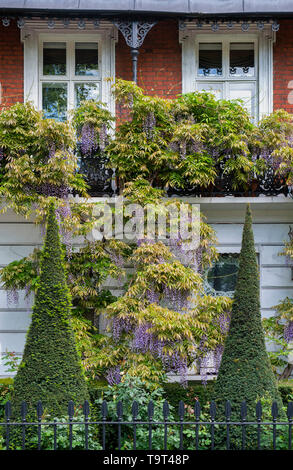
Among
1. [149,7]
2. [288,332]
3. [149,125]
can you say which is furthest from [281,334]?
[149,7]

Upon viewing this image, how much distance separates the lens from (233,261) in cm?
1092

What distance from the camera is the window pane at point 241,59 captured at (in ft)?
37.2

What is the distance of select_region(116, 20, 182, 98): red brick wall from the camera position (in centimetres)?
1108

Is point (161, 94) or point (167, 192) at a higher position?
point (161, 94)

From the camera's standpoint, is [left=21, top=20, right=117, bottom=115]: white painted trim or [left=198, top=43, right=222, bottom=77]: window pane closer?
[left=21, top=20, right=117, bottom=115]: white painted trim

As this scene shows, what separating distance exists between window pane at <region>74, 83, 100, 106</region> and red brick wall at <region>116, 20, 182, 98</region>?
1.77 feet

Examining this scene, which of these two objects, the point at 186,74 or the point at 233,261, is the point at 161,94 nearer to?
the point at 186,74

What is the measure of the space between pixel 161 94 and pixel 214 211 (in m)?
2.64

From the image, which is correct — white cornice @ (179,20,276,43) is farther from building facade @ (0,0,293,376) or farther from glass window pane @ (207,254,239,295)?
glass window pane @ (207,254,239,295)

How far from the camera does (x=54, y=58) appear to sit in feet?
36.9

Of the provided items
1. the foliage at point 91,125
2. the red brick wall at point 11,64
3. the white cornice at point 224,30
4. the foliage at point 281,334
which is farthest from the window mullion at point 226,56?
the foliage at point 281,334

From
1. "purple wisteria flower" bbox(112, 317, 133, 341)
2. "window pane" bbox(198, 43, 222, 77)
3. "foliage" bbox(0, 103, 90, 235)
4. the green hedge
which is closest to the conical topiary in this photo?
the green hedge

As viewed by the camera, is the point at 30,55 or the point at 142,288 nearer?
the point at 142,288
